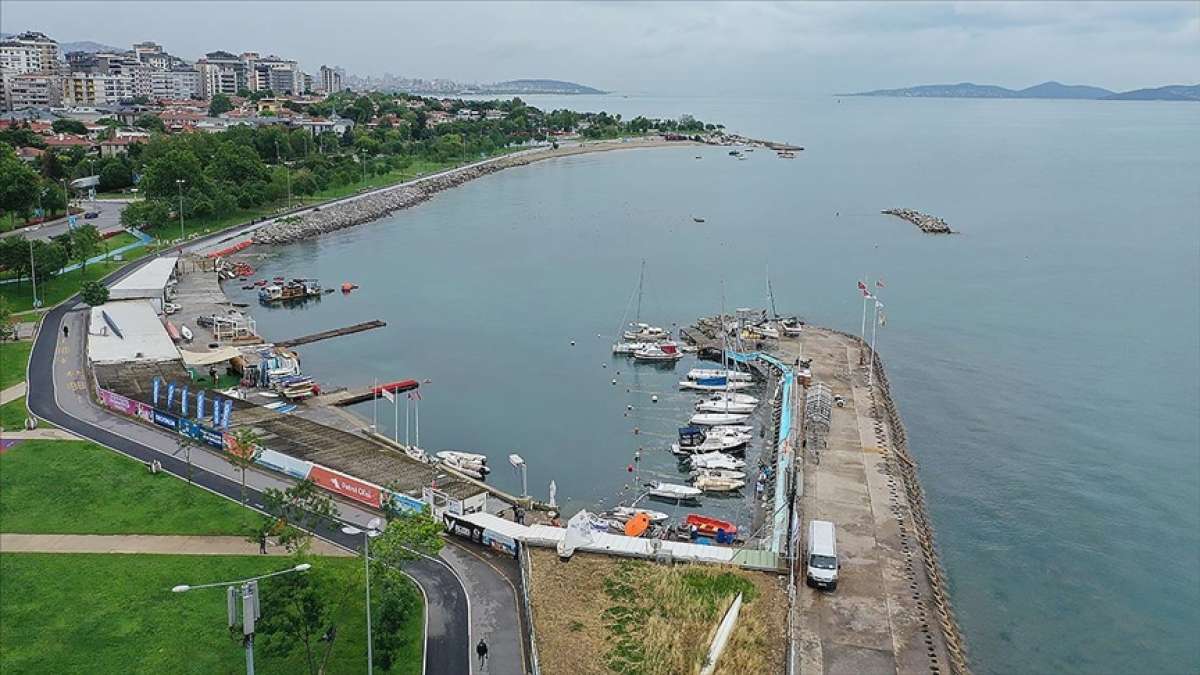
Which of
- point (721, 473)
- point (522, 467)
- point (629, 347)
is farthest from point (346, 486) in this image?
point (629, 347)

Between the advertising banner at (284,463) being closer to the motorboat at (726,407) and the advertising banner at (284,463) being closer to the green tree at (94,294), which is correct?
the motorboat at (726,407)

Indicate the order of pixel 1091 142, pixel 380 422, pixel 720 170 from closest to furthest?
pixel 380 422 < pixel 720 170 < pixel 1091 142

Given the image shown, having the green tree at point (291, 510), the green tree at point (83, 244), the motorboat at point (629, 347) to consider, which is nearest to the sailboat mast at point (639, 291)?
the motorboat at point (629, 347)

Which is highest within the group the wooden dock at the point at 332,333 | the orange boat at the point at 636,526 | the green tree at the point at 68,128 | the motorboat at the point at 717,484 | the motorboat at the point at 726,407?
the green tree at the point at 68,128

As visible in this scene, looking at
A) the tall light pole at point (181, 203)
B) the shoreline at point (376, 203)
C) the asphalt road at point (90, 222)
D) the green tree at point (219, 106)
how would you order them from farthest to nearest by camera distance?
the green tree at point (219, 106)
the shoreline at point (376, 203)
the tall light pole at point (181, 203)
the asphalt road at point (90, 222)

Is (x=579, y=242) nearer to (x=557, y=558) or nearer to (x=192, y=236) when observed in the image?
(x=192, y=236)

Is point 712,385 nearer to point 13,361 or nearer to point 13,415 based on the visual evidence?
point 13,415

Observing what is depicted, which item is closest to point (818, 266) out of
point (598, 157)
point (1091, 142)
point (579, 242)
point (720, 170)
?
point (579, 242)

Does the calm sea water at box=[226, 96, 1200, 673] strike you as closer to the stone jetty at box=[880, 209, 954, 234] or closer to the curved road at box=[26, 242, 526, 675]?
the stone jetty at box=[880, 209, 954, 234]
